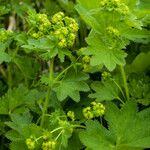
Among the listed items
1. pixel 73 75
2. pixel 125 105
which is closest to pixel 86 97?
pixel 73 75

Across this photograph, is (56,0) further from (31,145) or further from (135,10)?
(31,145)

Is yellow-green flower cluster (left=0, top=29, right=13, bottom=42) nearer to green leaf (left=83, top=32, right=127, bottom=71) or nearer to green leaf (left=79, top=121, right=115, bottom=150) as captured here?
green leaf (left=83, top=32, right=127, bottom=71)

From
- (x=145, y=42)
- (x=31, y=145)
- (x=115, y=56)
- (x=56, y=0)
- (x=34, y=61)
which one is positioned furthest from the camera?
(x=56, y=0)

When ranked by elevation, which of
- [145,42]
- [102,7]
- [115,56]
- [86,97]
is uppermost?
[102,7]

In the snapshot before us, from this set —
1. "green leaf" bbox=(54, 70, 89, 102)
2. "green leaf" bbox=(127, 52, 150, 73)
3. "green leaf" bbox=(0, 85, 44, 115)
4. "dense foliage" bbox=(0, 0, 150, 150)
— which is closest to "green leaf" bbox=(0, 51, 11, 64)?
"dense foliage" bbox=(0, 0, 150, 150)

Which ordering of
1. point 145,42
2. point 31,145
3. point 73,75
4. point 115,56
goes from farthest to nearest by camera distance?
point 145,42, point 73,75, point 115,56, point 31,145

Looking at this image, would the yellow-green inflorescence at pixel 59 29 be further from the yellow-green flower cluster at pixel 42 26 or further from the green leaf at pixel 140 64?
the green leaf at pixel 140 64
